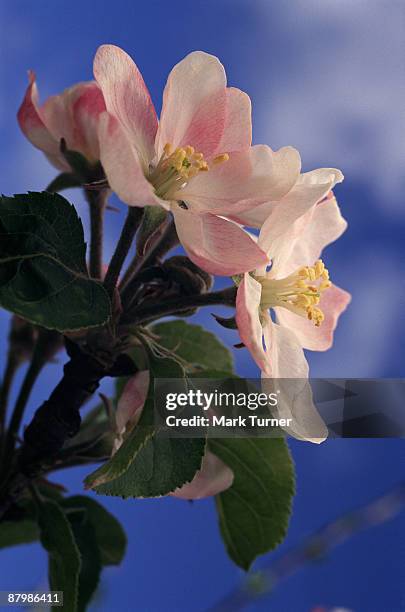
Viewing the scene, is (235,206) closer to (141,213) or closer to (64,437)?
(141,213)

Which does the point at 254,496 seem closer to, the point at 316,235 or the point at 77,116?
the point at 316,235

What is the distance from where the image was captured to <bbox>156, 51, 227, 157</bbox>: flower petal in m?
0.52

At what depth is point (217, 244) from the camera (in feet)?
1.57

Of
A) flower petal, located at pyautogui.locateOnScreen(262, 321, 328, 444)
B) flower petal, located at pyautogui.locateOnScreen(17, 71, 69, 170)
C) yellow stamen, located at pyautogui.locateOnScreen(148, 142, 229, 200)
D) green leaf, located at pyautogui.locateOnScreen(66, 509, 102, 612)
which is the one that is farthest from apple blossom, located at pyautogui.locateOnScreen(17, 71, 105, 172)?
green leaf, located at pyautogui.locateOnScreen(66, 509, 102, 612)

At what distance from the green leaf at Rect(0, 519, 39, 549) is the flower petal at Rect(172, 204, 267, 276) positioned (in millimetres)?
454

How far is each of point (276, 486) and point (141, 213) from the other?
0.30m

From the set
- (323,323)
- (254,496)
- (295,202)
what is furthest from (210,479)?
(295,202)

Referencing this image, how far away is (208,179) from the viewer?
52cm

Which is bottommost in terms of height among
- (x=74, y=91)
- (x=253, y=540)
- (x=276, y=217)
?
(x=253, y=540)

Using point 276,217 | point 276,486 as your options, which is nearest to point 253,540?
point 276,486

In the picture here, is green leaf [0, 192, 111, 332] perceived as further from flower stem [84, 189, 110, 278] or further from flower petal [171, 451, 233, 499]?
flower petal [171, 451, 233, 499]

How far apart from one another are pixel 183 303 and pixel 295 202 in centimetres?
10

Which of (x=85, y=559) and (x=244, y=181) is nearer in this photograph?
(x=244, y=181)

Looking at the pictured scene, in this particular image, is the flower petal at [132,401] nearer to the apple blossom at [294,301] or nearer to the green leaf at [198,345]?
the apple blossom at [294,301]
